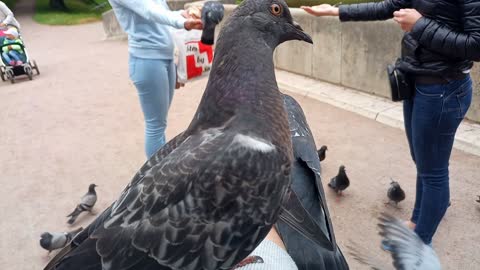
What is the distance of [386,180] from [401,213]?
2.06 ft

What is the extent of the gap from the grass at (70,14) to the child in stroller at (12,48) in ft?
43.7

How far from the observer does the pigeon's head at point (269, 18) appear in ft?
6.12

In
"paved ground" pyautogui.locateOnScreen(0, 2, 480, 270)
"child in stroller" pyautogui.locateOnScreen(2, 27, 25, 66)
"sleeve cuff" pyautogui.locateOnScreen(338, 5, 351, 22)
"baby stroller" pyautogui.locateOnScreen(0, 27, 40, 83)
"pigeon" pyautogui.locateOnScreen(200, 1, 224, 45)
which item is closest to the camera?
"pigeon" pyautogui.locateOnScreen(200, 1, 224, 45)

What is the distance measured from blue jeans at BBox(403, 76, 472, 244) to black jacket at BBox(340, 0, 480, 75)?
0.14m

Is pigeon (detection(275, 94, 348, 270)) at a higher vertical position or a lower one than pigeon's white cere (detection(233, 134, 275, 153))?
lower

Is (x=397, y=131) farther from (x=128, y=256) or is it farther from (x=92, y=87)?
(x=92, y=87)

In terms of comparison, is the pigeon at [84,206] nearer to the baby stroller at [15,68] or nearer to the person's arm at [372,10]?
the person's arm at [372,10]

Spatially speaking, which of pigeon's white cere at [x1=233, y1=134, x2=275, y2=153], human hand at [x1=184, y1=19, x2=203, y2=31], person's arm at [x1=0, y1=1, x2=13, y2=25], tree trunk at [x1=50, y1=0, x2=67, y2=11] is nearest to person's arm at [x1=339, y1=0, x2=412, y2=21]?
human hand at [x1=184, y1=19, x2=203, y2=31]

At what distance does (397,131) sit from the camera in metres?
5.72

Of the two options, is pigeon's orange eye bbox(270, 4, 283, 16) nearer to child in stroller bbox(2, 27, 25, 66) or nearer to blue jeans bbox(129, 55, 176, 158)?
blue jeans bbox(129, 55, 176, 158)

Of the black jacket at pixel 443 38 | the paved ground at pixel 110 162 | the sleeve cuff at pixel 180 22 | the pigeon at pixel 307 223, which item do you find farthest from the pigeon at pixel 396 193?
the sleeve cuff at pixel 180 22

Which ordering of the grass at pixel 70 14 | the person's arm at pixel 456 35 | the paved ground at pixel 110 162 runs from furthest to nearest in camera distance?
the grass at pixel 70 14 < the paved ground at pixel 110 162 < the person's arm at pixel 456 35

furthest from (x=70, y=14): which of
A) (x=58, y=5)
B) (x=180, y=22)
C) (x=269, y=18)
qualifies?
(x=269, y=18)

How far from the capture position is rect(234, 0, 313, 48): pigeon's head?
187cm
